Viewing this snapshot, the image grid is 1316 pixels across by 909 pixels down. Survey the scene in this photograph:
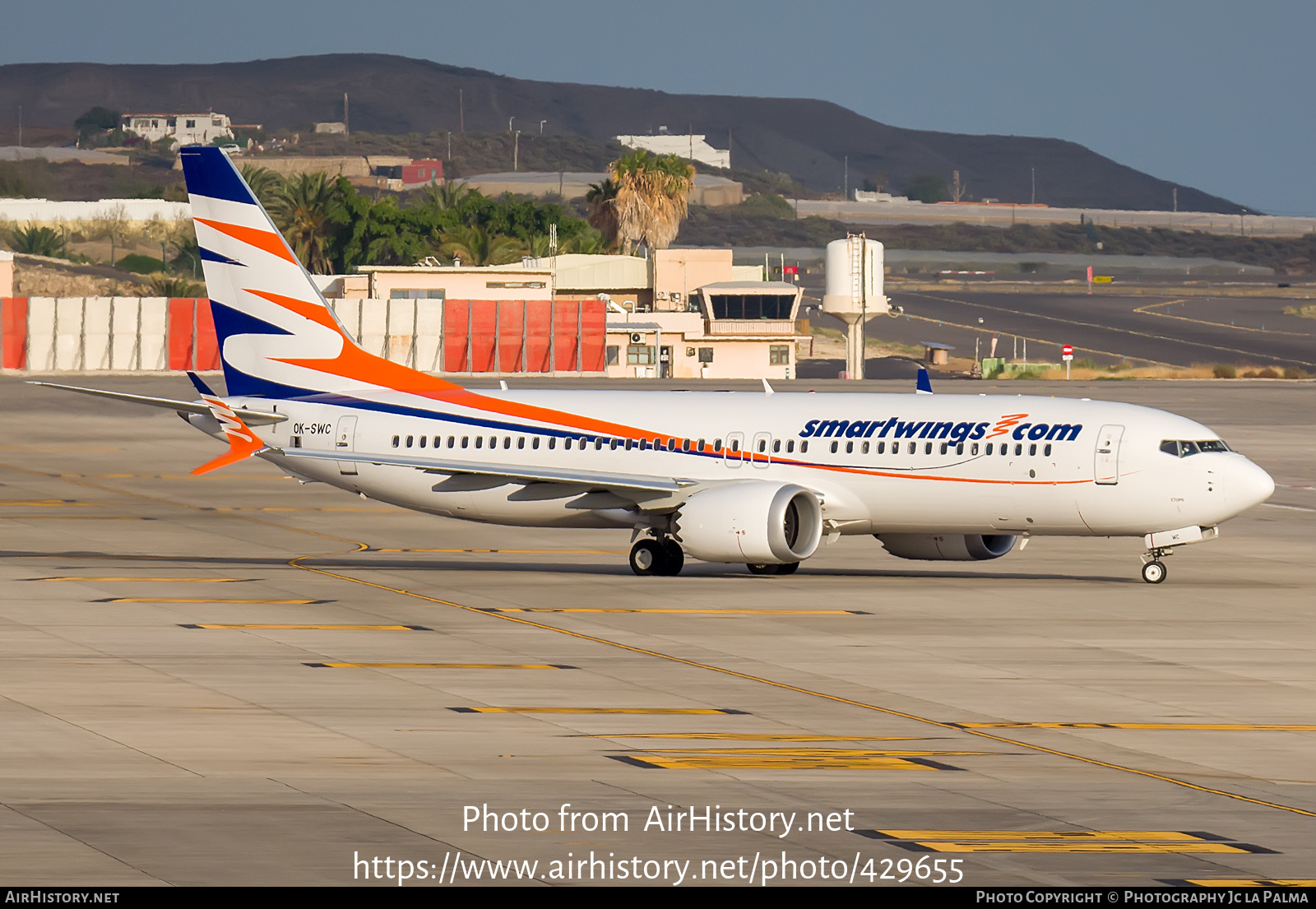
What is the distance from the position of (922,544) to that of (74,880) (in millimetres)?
31520

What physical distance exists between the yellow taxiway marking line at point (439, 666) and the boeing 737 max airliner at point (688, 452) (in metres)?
12.1

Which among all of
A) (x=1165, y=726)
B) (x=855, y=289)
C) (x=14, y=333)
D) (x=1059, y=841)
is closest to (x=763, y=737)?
(x=1165, y=726)

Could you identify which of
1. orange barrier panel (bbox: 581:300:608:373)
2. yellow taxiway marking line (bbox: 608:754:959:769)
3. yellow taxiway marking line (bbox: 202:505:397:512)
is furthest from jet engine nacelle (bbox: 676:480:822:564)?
orange barrier panel (bbox: 581:300:608:373)

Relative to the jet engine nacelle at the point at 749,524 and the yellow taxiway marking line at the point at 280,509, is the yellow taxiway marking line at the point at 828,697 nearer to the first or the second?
the jet engine nacelle at the point at 749,524

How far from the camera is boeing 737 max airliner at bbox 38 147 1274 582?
145ft

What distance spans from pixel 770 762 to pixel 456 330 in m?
118

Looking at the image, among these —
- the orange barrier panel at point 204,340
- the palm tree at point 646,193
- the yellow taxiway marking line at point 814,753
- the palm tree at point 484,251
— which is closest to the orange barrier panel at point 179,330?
the orange barrier panel at point 204,340

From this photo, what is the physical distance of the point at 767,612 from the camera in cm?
4075

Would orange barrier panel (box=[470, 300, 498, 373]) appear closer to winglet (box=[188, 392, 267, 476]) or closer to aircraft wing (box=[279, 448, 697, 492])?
aircraft wing (box=[279, 448, 697, 492])

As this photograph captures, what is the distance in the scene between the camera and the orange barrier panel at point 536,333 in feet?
466

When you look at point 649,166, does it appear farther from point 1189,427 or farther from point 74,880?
point 74,880

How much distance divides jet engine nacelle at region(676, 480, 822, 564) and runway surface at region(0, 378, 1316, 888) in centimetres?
88

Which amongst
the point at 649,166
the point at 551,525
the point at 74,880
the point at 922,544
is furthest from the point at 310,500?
the point at 649,166
